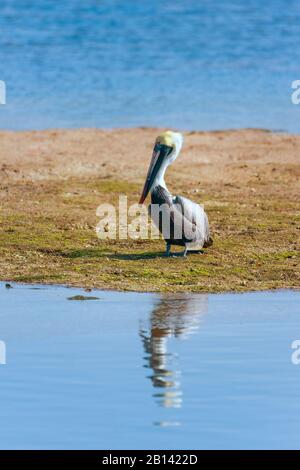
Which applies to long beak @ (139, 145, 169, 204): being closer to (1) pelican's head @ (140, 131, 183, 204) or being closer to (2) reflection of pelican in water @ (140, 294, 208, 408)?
(1) pelican's head @ (140, 131, 183, 204)

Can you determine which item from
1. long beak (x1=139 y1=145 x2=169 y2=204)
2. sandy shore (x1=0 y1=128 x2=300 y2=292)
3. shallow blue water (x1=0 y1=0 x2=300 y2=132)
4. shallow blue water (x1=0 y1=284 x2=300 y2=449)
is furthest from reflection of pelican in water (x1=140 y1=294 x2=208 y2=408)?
shallow blue water (x1=0 y1=0 x2=300 y2=132)

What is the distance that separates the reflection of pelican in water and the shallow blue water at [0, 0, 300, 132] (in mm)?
13594

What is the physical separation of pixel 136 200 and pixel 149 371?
753cm

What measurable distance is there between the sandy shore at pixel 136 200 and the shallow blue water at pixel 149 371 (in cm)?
79

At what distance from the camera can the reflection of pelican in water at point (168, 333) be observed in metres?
8.33

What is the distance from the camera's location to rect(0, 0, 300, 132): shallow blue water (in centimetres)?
2675

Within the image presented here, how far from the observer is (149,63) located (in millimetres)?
32875

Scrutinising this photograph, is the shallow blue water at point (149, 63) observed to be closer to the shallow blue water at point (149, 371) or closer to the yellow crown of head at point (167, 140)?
the yellow crown of head at point (167, 140)

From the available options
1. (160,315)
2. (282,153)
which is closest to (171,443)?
(160,315)

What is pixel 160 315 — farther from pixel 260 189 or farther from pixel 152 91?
pixel 152 91

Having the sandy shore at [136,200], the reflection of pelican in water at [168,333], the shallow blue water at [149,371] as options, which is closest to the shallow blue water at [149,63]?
the sandy shore at [136,200]

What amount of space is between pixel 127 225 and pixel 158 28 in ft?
80.2

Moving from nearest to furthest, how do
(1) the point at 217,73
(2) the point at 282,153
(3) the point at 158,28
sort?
(2) the point at 282,153 → (1) the point at 217,73 → (3) the point at 158,28
